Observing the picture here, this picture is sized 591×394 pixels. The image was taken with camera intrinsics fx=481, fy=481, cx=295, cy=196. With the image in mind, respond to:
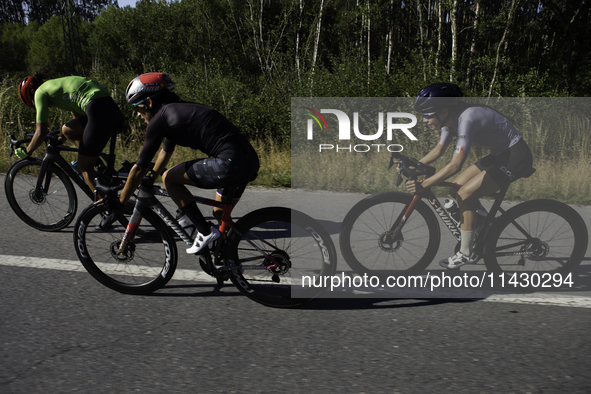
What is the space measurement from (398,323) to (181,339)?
1.46 meters

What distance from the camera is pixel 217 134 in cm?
342

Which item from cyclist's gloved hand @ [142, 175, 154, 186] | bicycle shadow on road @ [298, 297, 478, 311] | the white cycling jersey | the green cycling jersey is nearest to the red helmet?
the green cycling jersey

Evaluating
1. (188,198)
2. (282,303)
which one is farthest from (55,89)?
(282,303)

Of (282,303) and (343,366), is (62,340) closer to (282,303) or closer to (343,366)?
(282,303)

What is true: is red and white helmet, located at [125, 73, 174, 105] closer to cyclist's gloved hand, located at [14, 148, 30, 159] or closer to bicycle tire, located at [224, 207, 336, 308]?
bicycle tire, located at [224, 207, 336, 308]

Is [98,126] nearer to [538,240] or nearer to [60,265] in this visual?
[60,265]

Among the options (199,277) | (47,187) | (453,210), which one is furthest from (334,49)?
(199,277)

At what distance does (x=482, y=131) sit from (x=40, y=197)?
4831 mm

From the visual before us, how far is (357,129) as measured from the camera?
42.3 feet

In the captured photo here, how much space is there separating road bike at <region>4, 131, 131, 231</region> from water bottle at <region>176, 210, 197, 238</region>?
7.28ft

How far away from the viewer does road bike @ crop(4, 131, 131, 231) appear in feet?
17.9

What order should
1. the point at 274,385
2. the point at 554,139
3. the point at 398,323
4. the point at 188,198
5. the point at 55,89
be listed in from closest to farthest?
the point at 274,385 → the point at 398,323 → the point at 188,198 → the point at 55,89 → the point at 554,139

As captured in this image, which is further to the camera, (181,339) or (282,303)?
(282,303)

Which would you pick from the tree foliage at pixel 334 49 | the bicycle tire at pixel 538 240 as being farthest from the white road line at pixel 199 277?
the tree foliage at pixel 334 49
